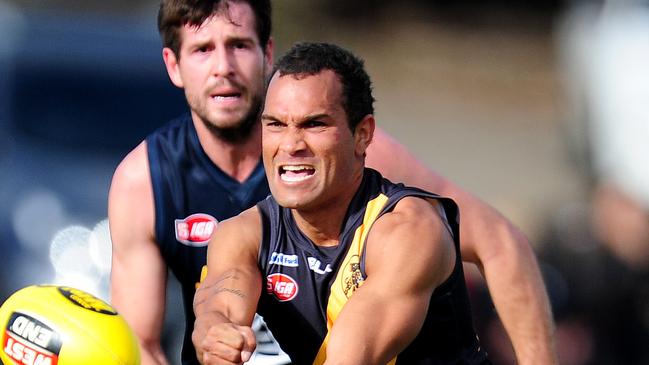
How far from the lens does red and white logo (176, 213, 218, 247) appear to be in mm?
6691

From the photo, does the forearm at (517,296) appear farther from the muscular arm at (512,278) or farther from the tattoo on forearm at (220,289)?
the tattoo on forearm at (220,289)

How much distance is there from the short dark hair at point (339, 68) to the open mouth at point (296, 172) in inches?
9.6

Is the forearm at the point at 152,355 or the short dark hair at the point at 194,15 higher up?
the short dark hair at the point at 194,15

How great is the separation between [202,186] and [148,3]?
10.0 metres

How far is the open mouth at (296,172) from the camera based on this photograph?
18.1ft

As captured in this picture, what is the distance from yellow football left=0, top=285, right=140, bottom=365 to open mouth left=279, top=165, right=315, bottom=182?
807 mm

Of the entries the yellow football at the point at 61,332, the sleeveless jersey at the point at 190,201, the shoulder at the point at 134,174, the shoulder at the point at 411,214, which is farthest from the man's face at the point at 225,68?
the yellow football at the point at 61,332

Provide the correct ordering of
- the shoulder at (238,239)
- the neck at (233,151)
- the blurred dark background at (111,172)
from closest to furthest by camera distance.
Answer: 1. the shoulder at (238,239)
2. the neck at (233,151)
3. the blurred dark background at (111,172)

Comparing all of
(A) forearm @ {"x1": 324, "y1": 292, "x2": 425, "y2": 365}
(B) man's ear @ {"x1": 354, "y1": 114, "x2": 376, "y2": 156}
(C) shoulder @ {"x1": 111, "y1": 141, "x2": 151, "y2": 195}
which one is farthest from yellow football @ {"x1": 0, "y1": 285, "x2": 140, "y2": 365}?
(C) shoulder @ {"x1": 111, "y1": 141, "x2": 151, "y2": 195}

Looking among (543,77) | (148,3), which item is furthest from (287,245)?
(543,77)

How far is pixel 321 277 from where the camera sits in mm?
5645

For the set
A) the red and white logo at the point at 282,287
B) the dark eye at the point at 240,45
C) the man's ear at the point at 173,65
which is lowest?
the red and white logo at the point at 282,287

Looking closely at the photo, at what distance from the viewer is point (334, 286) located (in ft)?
18.3

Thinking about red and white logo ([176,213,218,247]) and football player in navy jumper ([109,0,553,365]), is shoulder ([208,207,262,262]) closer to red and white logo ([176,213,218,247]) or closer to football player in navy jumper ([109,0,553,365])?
football player in navy jumper ([109,0,553,365])
